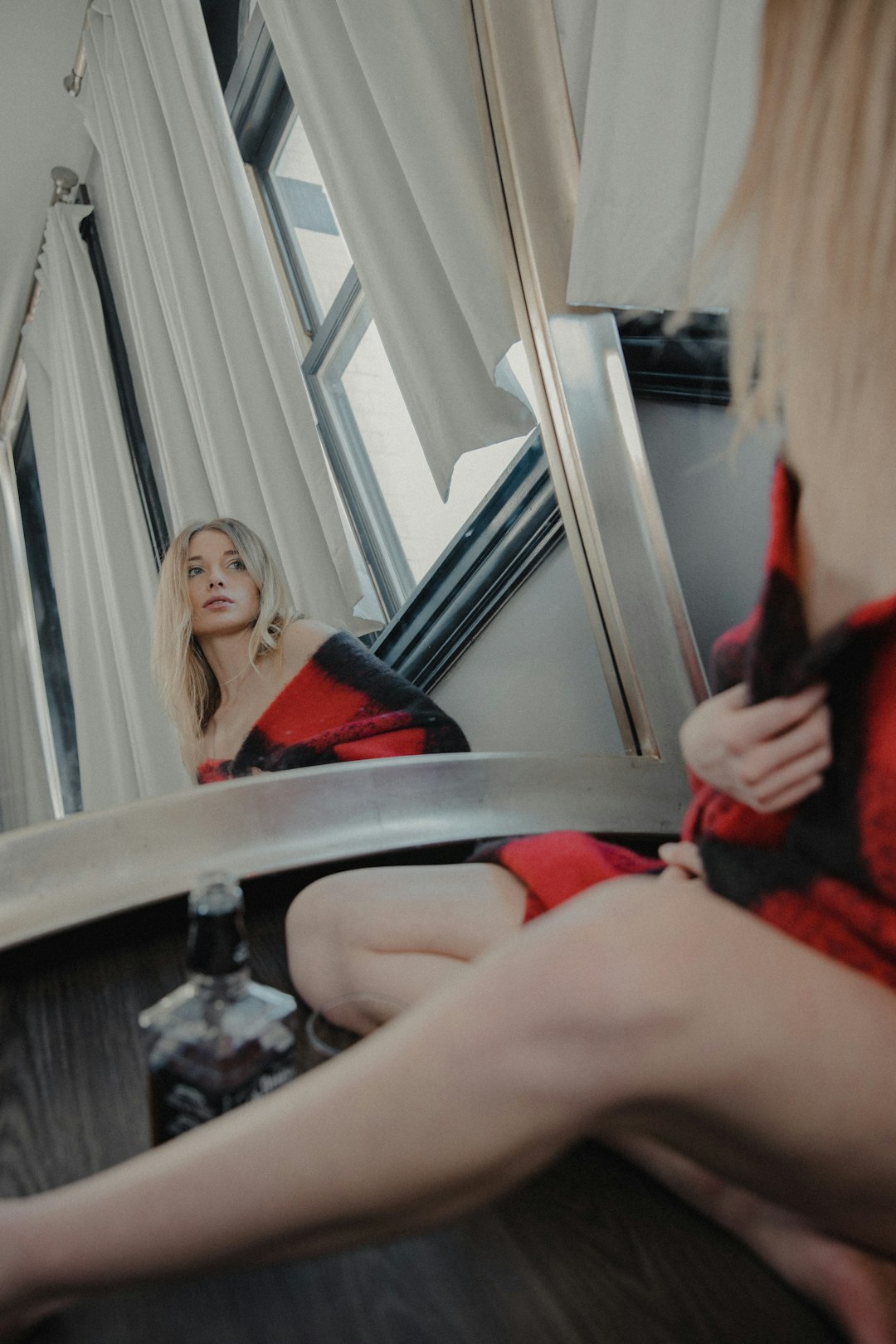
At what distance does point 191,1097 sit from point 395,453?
113cm

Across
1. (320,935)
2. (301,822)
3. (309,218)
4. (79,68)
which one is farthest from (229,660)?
(79,68)

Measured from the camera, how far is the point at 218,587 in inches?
36.1

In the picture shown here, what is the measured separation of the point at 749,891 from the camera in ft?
1.06

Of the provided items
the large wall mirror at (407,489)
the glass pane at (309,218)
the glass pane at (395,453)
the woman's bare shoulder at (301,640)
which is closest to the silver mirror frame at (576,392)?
the large wall mirror at (407,489)

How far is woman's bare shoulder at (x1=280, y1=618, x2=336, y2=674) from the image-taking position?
2.76ft

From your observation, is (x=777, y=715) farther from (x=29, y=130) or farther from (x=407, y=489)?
(x=29, y=130)

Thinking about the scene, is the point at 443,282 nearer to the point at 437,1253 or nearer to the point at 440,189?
the point at 440,189

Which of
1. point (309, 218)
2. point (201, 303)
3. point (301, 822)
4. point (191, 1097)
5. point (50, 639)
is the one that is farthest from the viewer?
point (309, 218)

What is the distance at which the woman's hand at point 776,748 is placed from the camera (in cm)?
32

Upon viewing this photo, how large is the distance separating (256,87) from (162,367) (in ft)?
1.81

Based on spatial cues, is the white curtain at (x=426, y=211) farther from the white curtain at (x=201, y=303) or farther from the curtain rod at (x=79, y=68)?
the curtain rod at (x=79, y=68)

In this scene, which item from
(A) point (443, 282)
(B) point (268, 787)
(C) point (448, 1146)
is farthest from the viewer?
(A) point (443, 282)

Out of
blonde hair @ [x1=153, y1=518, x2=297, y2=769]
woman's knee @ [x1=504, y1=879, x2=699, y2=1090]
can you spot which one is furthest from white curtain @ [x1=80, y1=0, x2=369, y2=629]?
woman's knee @ [x1=504, y1=879, x2=699, y2=1090]

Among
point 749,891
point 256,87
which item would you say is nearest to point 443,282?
point 749,891
